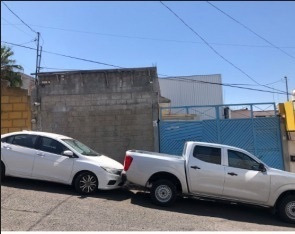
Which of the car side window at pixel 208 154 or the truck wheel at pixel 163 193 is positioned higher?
the car side window at pixel 208 154

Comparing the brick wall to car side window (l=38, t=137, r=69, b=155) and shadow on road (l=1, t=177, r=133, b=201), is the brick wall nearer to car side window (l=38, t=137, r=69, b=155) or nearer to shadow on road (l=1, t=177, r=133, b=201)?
shadow on road (l=1, t=177, r=133, b=201)

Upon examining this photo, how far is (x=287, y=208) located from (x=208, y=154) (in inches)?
86.8

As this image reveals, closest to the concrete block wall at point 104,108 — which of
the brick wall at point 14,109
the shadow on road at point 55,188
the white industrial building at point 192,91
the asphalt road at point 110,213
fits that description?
the brick wall at point 14,109

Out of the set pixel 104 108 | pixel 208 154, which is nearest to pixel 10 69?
pixel 104 108

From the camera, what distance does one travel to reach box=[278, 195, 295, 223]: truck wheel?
8.68m

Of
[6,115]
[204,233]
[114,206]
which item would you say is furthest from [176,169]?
[6,115]

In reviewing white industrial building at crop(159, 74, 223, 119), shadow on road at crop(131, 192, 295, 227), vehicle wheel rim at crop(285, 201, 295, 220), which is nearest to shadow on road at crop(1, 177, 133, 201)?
shadow on road at crop(131, 192, 295, 227)

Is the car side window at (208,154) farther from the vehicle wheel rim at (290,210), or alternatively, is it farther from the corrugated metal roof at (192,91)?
the corrugated metal roof at (192,91)

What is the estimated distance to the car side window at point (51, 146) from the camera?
9.96m

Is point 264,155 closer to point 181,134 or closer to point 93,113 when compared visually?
point 181,134

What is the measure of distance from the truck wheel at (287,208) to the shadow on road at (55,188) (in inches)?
149

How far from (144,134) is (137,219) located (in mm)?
6583

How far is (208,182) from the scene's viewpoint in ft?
29.7

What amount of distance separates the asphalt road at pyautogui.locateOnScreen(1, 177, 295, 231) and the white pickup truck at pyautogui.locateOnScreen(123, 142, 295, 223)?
40cm
